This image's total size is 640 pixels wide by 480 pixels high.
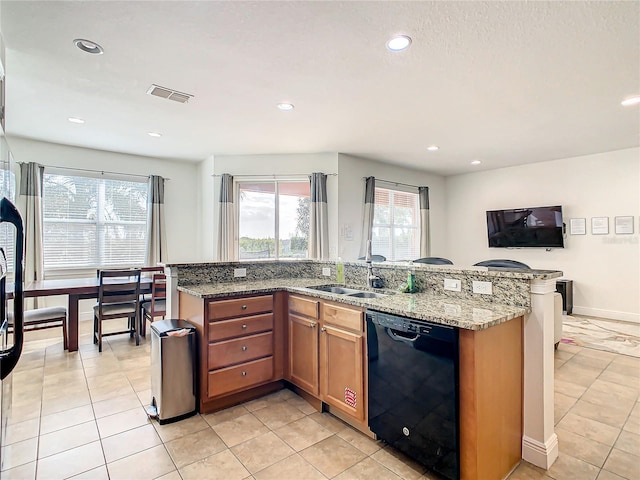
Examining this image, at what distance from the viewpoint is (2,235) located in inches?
56.8

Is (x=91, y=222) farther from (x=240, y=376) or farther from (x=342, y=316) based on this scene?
(x=342, y=316)

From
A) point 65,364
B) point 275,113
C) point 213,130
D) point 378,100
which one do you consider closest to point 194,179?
point 213,130

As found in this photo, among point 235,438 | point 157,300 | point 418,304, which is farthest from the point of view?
point 157,300

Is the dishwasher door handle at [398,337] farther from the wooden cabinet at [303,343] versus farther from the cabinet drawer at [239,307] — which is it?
the cabinet drawer at [239,307]

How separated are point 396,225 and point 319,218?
1.99 m

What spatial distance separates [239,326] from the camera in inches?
103

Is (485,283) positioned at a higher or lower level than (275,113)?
lower

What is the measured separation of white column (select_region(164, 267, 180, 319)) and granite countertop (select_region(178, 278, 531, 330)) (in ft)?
0.29

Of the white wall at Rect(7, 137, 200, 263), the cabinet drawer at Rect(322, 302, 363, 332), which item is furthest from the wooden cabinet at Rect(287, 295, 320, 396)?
the white wall at Rect(7, 137, 200, 263)

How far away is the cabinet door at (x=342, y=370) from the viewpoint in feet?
7.16

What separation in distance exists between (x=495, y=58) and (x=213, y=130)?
316cm

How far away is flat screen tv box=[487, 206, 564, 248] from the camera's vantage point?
5684 mm

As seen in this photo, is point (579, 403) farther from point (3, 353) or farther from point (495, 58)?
point (3, 353)

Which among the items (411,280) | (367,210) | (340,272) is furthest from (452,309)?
A: (367,210)
